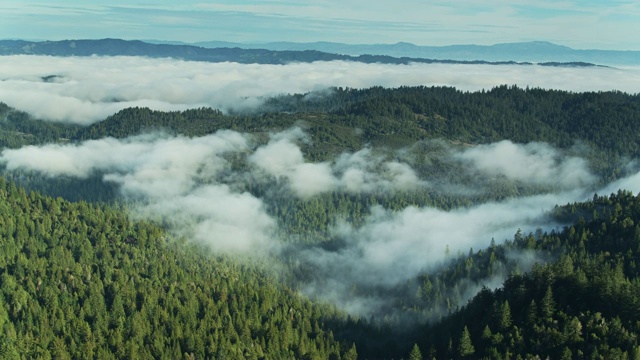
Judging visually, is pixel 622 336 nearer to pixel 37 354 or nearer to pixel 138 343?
pixel 138 343

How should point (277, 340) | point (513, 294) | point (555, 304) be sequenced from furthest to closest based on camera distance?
point (277, 340) < point (513, 294) < point (555, 304)

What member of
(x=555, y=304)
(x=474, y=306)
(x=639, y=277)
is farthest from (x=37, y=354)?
(x=639, y=277)

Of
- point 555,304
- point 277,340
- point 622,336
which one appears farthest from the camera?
point 277,340

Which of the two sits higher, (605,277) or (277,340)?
(605,277)

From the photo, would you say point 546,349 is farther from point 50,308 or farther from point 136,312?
point 50,308

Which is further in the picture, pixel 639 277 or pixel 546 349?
pixel 639 277

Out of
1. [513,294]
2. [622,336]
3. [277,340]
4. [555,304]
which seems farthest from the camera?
[277,340]

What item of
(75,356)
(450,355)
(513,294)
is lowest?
(75,356)

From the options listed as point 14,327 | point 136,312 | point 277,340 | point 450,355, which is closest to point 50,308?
point 14,327

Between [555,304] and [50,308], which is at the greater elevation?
[555,304]
